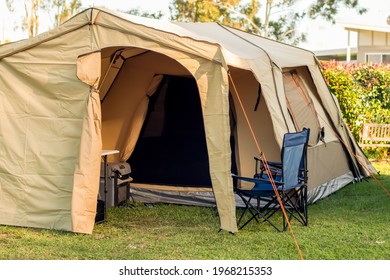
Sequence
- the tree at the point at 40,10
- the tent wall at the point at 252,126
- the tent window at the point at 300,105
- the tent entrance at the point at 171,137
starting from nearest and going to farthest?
the tent wall at the point at 252,126 < the tent window at the point at 300,105 < the tent entrance at the point at 171,137 < the tree at the point at 40,10

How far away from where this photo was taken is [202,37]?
19.3ft

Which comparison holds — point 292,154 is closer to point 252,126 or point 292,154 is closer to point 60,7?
point 252,126

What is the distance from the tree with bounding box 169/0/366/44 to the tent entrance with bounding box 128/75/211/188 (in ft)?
61.3

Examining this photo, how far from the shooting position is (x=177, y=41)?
544cm

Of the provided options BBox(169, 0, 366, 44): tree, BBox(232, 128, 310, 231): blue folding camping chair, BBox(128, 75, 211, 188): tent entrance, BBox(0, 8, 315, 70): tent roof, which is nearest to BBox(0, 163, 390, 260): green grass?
BBox(232, 128, 310, 231): blue folding camping chair

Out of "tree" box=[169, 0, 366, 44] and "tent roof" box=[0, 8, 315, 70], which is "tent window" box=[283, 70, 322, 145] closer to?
"tent roof" box=[0, 8, 315, 70]

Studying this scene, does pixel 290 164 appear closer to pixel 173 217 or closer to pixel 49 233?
pixel 173 217

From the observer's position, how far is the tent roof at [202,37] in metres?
5.55

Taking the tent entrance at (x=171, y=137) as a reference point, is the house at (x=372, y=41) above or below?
below

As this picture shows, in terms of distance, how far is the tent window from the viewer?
7.05 metres

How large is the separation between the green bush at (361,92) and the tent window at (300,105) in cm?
264

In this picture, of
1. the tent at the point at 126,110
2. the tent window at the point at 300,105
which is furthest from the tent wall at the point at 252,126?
the tent window at the point at 300,105

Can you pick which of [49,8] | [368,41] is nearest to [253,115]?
[368,41]

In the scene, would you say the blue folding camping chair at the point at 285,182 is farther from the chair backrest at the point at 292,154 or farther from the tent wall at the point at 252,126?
the tent wall at the point at 252,126
